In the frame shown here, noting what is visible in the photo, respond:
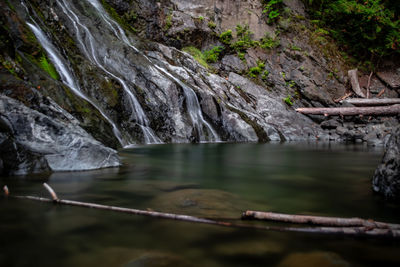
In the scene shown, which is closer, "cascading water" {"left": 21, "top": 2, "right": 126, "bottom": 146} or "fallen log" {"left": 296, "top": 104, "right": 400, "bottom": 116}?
"cascading water" {"left": 21, "top": 2, "right": 126, "bottom": 146}

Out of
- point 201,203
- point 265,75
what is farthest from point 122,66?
point 265,75

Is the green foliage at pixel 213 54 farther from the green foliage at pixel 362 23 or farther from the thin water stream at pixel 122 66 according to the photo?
the green foliage at pixel 362 23

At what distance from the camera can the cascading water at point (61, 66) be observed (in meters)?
8.88

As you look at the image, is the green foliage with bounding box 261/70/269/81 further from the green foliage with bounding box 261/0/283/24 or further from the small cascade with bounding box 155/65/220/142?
the small cascade with bounding box 155/65/220/142

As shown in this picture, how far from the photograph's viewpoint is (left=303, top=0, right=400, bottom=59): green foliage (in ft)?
68.9

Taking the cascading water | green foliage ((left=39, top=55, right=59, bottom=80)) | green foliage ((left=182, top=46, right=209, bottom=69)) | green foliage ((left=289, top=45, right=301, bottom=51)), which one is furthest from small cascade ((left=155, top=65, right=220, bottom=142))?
green foliage ((left=289, top=45, right=301, bottom=51))

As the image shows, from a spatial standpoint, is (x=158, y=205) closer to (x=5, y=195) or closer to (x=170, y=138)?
(x=5, y=195)

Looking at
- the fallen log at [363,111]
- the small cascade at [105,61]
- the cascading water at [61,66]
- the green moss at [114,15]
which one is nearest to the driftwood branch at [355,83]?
the fallen log at [363,111]

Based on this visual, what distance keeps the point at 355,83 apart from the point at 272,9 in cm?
928

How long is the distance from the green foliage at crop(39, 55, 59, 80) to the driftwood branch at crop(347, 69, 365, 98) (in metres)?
21.0

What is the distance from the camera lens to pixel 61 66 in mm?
9188

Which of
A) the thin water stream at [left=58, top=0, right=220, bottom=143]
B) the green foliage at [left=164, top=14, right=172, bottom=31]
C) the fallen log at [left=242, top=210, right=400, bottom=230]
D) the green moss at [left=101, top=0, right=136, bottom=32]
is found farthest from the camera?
the green foliage at [left=164, top=14, right=172, bottom=31]

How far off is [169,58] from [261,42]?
Answer: 9.81 metres

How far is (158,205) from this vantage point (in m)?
2.74
